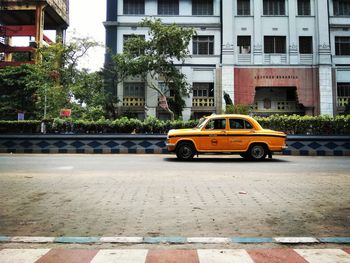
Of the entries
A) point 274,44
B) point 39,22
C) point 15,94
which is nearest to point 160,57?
point 274,44

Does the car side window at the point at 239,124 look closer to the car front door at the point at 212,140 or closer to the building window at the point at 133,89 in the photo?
the car front door at the point at 212,140

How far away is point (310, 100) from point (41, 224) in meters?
31.5

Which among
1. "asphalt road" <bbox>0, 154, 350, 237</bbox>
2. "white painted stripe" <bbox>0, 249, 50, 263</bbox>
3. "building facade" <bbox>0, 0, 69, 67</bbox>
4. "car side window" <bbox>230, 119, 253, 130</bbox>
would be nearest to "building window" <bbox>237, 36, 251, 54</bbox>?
"building facade" <bbox>0, 0, 69, 67</bbox>

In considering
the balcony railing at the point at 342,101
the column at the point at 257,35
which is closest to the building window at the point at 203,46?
the column at the point at 257,35

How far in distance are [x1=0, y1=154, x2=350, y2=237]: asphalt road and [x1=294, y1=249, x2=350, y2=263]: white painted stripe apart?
615 millimetres

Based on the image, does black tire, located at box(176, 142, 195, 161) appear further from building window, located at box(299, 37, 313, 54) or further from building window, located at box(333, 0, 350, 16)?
building window, located at box(333, 0, 350, 16)

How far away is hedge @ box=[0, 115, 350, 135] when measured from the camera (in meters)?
18.4

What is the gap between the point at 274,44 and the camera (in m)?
33.2

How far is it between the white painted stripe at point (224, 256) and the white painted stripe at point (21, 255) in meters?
1.62

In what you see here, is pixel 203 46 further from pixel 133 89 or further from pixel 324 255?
pixel 324 255

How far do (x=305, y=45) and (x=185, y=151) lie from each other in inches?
967

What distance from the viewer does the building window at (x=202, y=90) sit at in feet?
110

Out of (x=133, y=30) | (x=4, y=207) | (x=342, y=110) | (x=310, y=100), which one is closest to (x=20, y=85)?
(x=133, y=30)

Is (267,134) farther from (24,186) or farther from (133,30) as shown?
(133,30)
